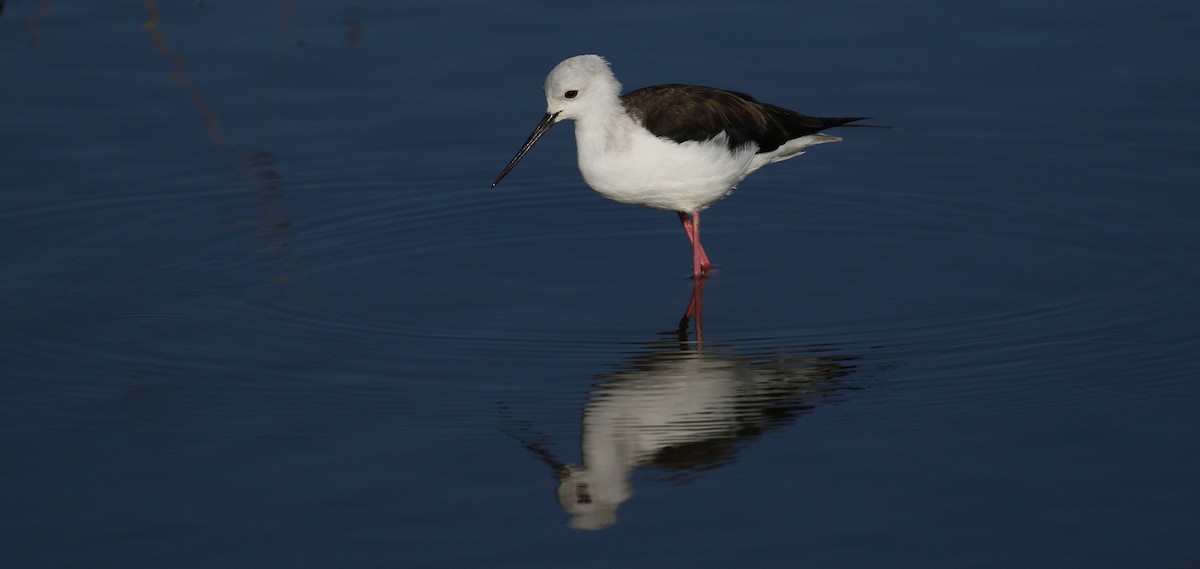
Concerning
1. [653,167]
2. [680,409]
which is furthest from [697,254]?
[680,409]

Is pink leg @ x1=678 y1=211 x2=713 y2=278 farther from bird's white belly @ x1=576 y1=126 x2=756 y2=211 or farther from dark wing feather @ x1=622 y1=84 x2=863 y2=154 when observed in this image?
dark wing feather @ x1=622 y1=84 x2=863 y2=154

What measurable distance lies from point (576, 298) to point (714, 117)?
1.31 meters

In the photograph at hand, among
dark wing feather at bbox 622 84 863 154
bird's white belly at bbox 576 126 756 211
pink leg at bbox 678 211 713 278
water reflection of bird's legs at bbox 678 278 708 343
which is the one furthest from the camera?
pink leg at bbox 678 211 713 278

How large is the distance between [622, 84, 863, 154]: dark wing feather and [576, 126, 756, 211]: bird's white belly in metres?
0.07

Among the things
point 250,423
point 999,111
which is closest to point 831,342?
point 250,423

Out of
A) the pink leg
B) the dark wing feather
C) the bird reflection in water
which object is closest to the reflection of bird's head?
the bird reflection in water

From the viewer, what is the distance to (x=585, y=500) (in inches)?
229

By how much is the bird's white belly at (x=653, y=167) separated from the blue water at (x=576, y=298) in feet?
1.48

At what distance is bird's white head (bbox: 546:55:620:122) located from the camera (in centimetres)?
814

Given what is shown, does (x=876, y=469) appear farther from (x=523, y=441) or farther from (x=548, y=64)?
(x=548, y=64)

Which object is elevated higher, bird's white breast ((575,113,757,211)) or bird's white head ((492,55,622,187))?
bird's white head ((492,55,622,187))

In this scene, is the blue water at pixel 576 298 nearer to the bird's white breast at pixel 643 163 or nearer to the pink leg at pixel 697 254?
the pink leg at pixel 697 254

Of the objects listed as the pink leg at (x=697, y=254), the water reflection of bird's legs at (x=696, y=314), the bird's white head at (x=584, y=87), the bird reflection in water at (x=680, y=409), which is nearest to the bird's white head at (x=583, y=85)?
the bird's white head at (x=584, y=87)

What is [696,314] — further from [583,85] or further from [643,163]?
[583,85]
